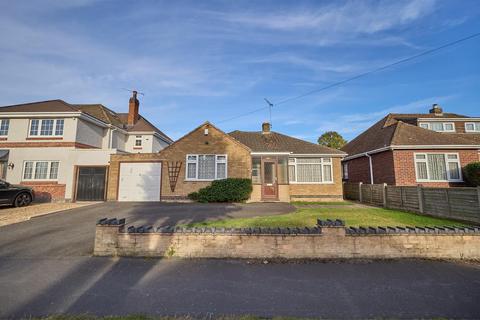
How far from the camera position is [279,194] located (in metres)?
15.0

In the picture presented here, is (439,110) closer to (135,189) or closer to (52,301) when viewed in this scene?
(135,189)

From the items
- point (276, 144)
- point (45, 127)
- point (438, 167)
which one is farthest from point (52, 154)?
point (438, 167)

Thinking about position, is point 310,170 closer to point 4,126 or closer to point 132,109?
A: point 132,109

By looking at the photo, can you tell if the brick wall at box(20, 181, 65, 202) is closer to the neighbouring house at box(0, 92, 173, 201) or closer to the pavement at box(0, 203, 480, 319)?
the neighbouring house at box(0, 92, 173, 201)

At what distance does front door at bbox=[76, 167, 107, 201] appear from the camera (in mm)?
14992

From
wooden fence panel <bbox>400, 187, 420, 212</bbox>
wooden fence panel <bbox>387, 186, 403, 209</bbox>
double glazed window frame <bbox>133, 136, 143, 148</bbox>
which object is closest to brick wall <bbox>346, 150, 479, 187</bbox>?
wooden fence panel <bbox>387, 186, 403, 209</bbox>

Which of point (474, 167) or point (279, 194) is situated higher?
point (474, 167)

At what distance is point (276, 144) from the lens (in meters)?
17.3

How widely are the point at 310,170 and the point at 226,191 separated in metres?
6.84

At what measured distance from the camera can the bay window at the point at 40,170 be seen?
1528 cm

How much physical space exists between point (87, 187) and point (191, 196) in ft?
24.7

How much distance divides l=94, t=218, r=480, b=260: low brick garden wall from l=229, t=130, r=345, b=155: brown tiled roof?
10.6 m

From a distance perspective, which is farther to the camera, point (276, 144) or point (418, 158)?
point (276, 144)

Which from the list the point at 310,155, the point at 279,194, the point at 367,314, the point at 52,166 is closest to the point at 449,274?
the point at 367,314
